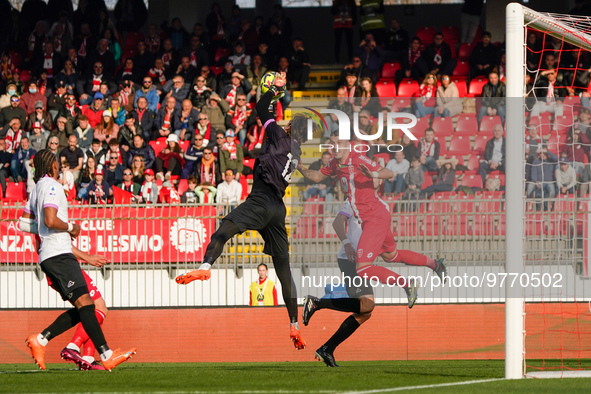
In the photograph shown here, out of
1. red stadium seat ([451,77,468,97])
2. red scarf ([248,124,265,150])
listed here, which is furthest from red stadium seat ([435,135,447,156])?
red scarf ([248,124,265,150])

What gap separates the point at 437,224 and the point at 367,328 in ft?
5.71

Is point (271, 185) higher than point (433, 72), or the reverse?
point (433, 72)

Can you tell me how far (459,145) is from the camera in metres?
16.6

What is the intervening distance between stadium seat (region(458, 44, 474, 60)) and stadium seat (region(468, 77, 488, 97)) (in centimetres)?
164

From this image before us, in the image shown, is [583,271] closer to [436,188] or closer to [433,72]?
[436,188]

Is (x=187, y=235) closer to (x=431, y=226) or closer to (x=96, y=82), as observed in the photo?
(x=431, y=226)

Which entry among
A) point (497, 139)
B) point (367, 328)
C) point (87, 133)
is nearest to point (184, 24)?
point (87, 133)

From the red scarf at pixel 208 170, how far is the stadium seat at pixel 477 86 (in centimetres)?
533

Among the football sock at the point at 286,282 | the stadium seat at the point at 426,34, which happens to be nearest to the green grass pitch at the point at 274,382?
the football sock at the point at 286,282

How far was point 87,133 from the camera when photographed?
18.1 metres

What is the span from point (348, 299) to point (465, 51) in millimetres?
11523

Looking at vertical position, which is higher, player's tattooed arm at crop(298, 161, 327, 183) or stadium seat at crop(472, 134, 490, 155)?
stadium seat at crop(472, 134, 490, 155)

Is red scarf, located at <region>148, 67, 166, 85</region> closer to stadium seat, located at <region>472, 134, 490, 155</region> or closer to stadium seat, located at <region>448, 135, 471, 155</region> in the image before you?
stadium seat, located at <region>448, 135, 471, 155</region>

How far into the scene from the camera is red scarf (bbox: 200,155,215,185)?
53.1ft
